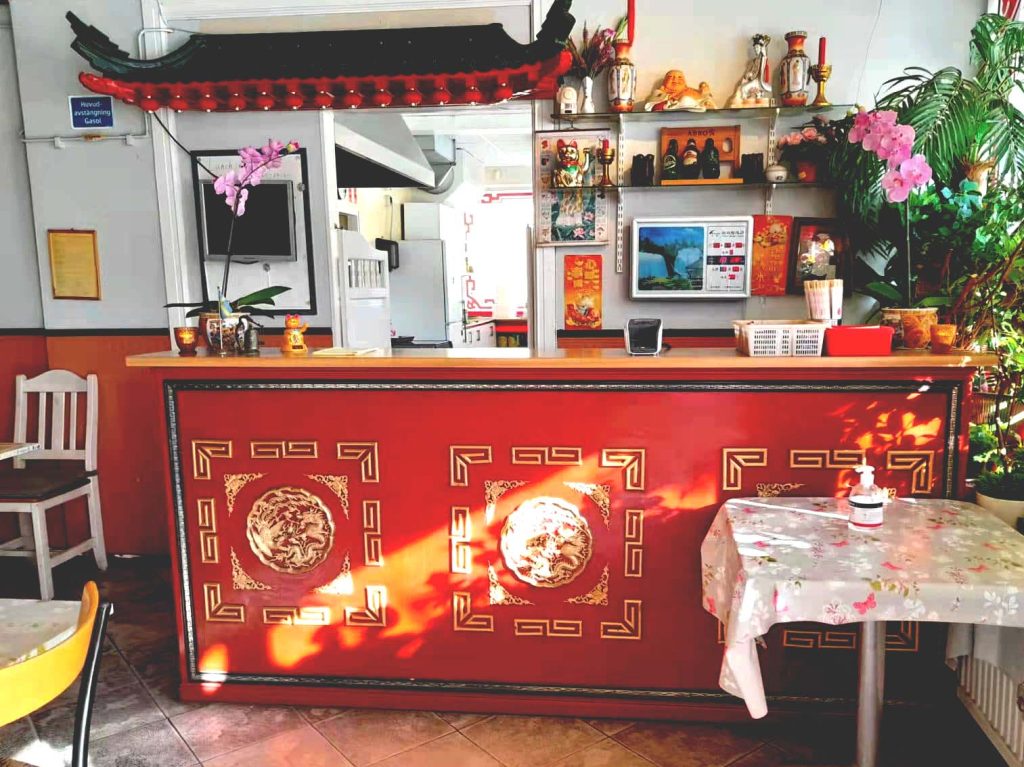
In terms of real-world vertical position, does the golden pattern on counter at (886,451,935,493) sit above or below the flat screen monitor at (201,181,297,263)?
below

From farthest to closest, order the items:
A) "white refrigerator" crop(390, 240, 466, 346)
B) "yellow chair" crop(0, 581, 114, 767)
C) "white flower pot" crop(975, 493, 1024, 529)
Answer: "white refrigerator" crop(390, 240, 466, 346), "white flower pot" crop(975, 493, 1024, 529), "yellow chair" crop(0, 581, 114, 767)

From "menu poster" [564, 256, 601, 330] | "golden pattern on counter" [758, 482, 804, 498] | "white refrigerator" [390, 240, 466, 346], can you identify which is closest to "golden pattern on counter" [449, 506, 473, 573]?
"golden pattern on counter" [758, 482, 804, 498]

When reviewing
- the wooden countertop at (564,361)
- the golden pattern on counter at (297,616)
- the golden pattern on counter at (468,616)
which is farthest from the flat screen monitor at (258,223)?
the golden pattern on counter at (468,616)

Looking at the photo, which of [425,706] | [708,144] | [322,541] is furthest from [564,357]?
[708,144]

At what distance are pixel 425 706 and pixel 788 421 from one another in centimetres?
166

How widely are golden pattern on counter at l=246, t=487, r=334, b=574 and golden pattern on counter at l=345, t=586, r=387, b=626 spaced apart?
0.22 metres

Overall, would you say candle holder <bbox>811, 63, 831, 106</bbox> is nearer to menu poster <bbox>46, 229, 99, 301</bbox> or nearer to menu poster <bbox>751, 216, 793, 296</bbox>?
menu poster <bbox>751, 216, 793, 296</bbox>

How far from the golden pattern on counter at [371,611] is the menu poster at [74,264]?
2733 mm

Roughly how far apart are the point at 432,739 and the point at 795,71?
3556 mm

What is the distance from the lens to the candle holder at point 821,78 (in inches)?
154

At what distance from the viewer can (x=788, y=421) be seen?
8.43 ft

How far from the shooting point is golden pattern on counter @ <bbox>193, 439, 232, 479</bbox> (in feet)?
9.29

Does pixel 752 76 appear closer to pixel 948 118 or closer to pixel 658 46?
pixel 658 46

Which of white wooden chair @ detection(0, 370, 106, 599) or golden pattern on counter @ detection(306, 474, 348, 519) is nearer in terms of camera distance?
golden pattern on counter @ detection(306, 474, 348, 519)
